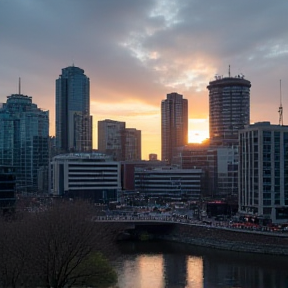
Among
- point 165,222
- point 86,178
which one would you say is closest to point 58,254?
point 165,222

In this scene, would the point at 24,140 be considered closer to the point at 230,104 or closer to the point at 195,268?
the point at 230,104

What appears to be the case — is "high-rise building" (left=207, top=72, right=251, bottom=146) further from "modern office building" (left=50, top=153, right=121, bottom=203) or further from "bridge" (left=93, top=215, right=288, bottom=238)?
"bridge" (left=93, top=215, right=288, bottom=238)

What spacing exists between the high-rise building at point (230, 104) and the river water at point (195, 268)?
119 metres

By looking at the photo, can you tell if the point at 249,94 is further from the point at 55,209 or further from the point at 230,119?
the point at 55,209

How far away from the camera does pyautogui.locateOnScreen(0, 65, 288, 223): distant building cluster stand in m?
68.6

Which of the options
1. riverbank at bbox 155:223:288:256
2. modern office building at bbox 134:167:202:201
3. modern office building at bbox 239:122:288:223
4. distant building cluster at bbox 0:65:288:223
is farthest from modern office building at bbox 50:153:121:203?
modern office building at bbox 239:122:288:223

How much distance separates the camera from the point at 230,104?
17562 centimetres

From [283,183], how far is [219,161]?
183 ft

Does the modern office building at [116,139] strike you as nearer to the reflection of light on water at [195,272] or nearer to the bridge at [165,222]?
the bridge at [165,222]

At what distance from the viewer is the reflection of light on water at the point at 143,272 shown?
40.4 metres

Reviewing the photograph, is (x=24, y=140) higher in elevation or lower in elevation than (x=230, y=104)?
lower

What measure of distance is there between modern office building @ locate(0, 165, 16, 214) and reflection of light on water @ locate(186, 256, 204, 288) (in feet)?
63.2

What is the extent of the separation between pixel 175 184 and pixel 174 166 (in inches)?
1166

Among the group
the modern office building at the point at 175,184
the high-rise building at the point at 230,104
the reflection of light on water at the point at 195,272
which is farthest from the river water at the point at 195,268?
the high-rise building at the point at 230,104
